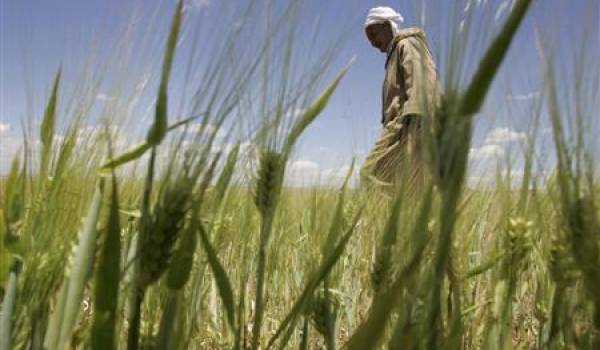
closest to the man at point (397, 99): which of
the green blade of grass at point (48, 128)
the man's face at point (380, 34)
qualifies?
the man's face at point (380, 34)

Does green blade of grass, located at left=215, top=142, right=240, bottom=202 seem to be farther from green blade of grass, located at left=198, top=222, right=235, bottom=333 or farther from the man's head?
the man's head

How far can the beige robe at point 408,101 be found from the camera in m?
0.55

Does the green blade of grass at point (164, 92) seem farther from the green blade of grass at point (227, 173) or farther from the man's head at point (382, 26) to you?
the man's head at point (382, 26)

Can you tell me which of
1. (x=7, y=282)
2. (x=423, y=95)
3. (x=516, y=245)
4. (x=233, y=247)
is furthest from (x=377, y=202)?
(x=7, y=282)

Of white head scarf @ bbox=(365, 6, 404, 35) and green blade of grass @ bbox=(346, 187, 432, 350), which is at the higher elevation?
white head scarf @ bbox=(365, 6, 404, 35)

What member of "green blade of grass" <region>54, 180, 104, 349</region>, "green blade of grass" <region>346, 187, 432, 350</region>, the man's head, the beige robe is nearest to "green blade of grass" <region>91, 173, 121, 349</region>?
"green blade of grass" <region>54, 180, 104, 349</region>

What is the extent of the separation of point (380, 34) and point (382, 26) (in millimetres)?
45

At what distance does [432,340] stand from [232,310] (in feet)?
0.64

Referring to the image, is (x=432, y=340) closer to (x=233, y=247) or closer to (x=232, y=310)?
(x=232, y=310)

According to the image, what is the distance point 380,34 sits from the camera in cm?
311

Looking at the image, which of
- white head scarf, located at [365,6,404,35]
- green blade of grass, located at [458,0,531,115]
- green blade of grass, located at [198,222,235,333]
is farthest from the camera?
white head scarf, located at [365,6,404,35]

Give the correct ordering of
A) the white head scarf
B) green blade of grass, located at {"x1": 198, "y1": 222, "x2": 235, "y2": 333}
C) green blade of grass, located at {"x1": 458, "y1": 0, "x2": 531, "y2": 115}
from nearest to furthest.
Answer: green blade of grass, located at {"x1": 458, "y1": 0, "x2": 531, "y2": 115}, green blade of grass, located at {"x1": 198, "y1": 222, "x2": 235, "y2": 333}, the white head scarf

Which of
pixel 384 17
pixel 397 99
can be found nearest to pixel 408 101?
pixel 397 99

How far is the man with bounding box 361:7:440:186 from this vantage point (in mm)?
567
